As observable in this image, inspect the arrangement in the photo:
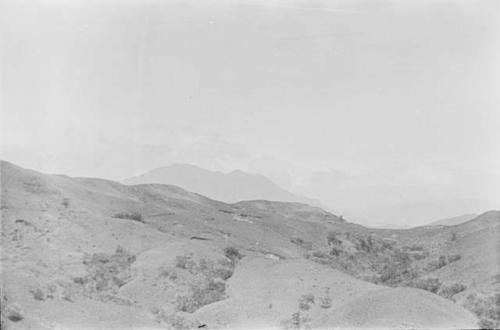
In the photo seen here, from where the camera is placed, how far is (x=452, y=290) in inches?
798

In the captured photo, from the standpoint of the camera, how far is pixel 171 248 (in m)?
23.4

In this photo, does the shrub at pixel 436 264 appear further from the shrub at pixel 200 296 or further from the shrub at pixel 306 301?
the shrub at pixel 200 296

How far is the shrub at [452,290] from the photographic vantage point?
20.0 meters

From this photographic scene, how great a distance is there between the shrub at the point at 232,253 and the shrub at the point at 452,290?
28.4 feet

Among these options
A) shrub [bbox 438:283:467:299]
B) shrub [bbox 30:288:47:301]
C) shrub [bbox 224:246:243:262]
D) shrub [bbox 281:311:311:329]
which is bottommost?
shrub [bbox 281:311:311:329]

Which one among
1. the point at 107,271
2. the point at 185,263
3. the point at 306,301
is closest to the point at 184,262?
the point at 185,263

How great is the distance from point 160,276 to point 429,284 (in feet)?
36.8

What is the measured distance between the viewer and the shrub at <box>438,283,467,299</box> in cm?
1998

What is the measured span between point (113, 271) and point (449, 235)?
89.0 feet

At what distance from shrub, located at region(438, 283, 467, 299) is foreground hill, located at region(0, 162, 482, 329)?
11.3 feet

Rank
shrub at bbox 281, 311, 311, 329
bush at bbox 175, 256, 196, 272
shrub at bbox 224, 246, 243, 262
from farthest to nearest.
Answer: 1. shrub at bbox 224, 246, 243, 262
2. bush at bbox 175, 256, 196, 272
3. shrub at bbox 281, 311, 311, 329

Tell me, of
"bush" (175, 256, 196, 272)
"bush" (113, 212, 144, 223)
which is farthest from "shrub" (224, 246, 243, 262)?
"bush" (113, 212, 144, 223)

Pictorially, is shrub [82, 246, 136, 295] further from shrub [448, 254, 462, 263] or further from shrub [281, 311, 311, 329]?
shrub [448, 254, 462, 263]

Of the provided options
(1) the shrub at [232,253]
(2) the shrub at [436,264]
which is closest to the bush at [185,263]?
(1) the shrub at [232,253]
